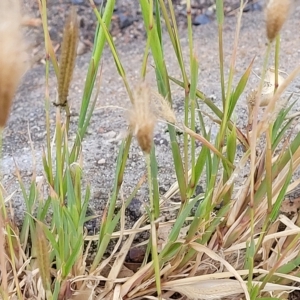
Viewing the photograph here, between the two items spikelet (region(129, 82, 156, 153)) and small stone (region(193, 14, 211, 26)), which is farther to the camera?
small stone (region(193, 14, 211, 26))

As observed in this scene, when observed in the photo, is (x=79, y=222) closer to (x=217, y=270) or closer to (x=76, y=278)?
(x=76, y=278)

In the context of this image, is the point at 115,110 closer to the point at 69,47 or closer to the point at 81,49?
the point at 81,49

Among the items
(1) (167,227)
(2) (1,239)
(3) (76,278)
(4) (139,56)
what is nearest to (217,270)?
(1) (167,227)

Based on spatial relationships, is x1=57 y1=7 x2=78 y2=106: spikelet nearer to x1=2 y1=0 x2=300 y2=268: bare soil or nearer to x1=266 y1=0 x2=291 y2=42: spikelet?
x1=2 y1=0 x2=300 y2=268: bare soil

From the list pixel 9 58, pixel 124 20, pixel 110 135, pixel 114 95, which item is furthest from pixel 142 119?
pixel 124 20

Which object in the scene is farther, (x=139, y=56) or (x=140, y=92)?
(x=139, y=56)

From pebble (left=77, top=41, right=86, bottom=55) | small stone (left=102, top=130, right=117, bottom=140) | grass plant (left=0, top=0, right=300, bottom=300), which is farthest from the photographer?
pebble (left=77, top=41, right=86, bottom=55)

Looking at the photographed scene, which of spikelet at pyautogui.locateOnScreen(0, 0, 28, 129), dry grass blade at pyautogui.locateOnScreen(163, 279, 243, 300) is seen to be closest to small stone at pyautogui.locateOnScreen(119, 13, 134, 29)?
dry grass blade at pyautogui.locateOnScreen(163, 279, 243, 300)
